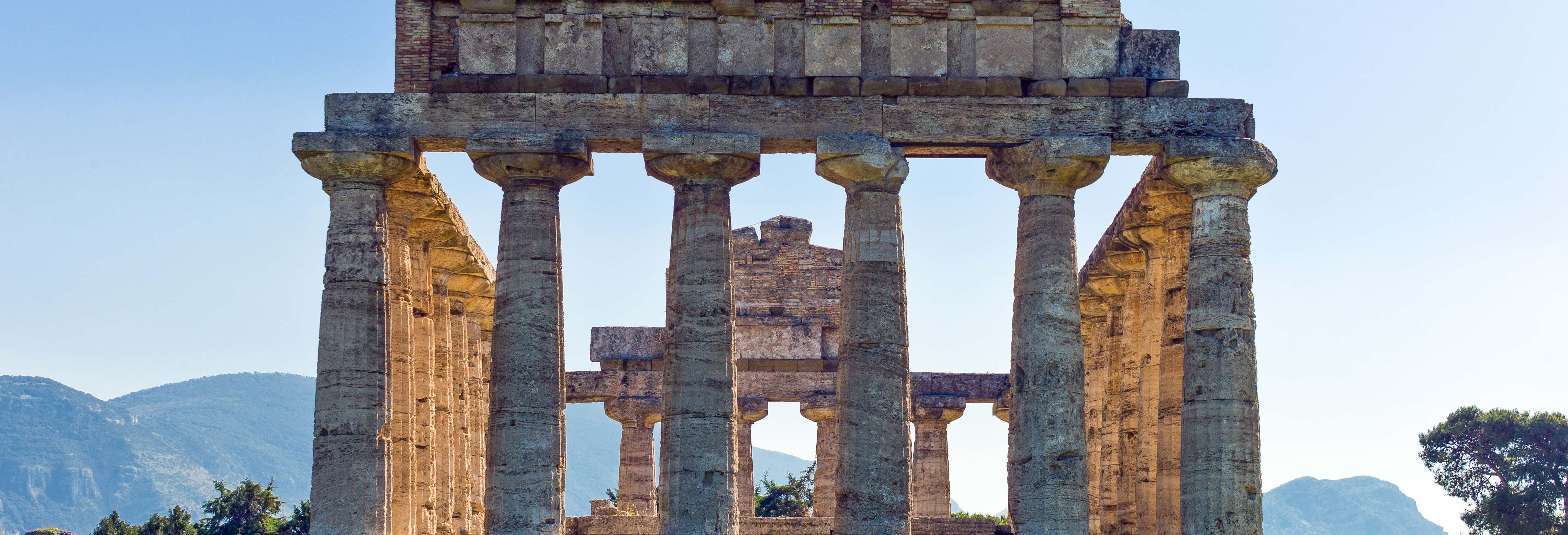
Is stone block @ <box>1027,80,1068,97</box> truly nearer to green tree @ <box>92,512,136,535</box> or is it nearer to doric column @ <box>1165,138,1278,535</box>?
doric column @ <box>1165,138,1278,535</box>

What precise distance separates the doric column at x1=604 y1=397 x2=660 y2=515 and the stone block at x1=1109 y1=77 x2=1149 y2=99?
18.7m

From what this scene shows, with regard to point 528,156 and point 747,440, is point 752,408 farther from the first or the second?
point 528,156

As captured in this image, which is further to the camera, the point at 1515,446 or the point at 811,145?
the point at 1515,446

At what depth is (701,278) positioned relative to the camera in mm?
30000

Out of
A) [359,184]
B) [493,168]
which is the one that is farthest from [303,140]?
[493,168]

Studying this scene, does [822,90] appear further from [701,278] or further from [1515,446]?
[1515,446]

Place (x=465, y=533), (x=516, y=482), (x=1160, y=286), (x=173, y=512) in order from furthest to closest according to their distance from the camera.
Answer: (x=173, y=512), (x=465, y=533), (x=1160, y=286), (x=516, y=482)

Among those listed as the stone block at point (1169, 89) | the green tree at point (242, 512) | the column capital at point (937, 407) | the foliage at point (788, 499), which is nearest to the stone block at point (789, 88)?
the stone block at point (1169, 89)

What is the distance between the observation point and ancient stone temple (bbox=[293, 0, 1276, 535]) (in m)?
29.2

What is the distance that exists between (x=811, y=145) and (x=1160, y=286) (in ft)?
29.0

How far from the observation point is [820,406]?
150 feet

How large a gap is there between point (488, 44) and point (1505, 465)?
145 ft

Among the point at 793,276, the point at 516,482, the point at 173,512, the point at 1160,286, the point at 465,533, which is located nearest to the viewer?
the point at 516,482

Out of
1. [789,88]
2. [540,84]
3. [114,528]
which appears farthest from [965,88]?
[114,528]
